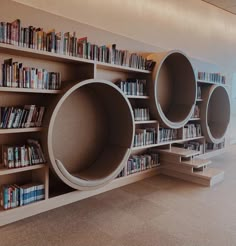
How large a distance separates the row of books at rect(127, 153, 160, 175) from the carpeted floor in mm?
329

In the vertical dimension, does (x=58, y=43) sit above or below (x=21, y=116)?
above

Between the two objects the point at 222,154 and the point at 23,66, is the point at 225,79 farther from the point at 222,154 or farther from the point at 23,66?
the point at 23,66

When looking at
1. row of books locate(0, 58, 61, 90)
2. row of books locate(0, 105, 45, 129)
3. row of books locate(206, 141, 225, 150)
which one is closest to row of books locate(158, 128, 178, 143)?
row of books locate(206, 141, 225, 150)

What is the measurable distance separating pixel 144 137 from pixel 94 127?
82 centimetres

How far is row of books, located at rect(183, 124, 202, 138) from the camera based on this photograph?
4820mm

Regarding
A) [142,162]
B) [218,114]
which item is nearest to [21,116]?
[142,162]

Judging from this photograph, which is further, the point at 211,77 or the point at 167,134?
the point at 211,77

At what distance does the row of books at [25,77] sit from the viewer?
8.24 feet

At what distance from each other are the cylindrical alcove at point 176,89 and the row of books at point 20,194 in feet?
8.15

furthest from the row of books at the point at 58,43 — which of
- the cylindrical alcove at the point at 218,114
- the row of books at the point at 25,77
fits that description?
the cylindrical alcove at the point at 218,114

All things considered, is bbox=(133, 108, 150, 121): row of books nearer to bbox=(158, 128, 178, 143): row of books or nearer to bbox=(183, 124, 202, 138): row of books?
bbox=(158, 128, 178, 143): row of books

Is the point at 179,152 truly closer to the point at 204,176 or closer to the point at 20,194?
the point at 204,176

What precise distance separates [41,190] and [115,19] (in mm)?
2697

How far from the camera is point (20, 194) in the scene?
2.68m
